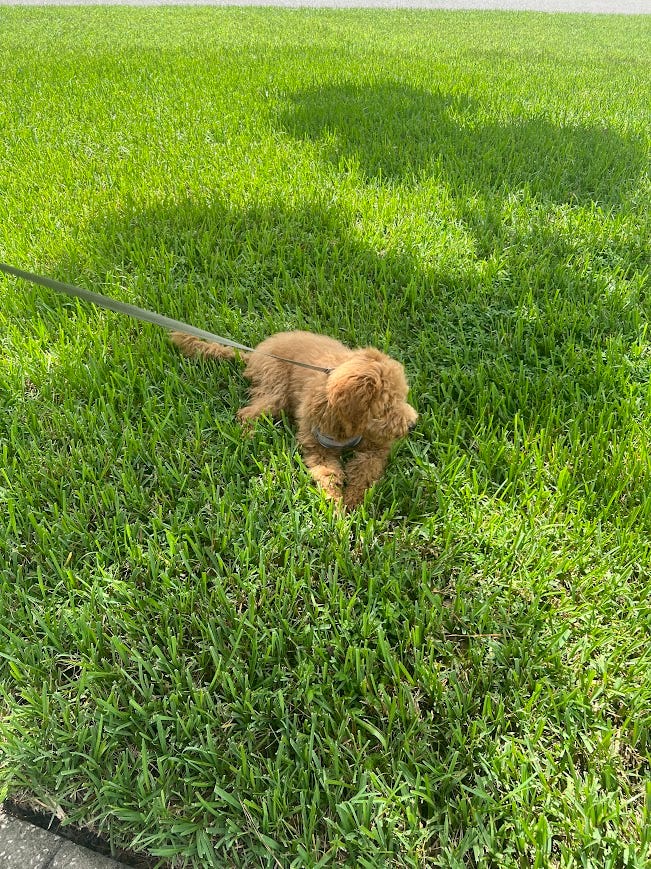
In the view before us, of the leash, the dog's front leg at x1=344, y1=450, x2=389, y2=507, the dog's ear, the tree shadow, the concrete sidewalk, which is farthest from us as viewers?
the tree shadow

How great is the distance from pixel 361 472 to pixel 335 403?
10.1 inches

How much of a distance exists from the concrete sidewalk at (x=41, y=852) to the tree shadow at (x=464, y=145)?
3566 millimetres

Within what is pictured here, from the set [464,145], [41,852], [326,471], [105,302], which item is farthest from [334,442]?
[464,145]

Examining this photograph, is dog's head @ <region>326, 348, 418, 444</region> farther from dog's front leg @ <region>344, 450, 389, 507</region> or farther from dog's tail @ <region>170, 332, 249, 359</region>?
dog's tail @ <region>170, 332, 249, 359</region>

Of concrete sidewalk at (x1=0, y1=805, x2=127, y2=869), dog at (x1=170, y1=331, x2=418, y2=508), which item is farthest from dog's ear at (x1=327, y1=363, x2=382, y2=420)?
concrete sidewalk at (x1=0, y1=805, x2=127, y2=869)

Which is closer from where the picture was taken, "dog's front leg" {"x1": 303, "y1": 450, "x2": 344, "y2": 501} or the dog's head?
the dog's head

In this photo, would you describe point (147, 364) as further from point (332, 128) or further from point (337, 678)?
point (332, 128)

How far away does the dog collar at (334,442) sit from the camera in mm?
1674

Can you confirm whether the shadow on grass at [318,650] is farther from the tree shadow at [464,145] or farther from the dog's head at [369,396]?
the tree shadow at [464,145]

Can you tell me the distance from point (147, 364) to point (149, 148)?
8.55 feet

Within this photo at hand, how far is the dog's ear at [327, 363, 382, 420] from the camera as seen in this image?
1.51m

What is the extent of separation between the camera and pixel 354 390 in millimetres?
1509

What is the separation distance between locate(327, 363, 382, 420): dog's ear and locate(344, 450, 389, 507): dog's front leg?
0.19 metres

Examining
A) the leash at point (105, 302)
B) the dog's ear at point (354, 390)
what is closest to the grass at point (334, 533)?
the dog's ear at point (354, 390)
